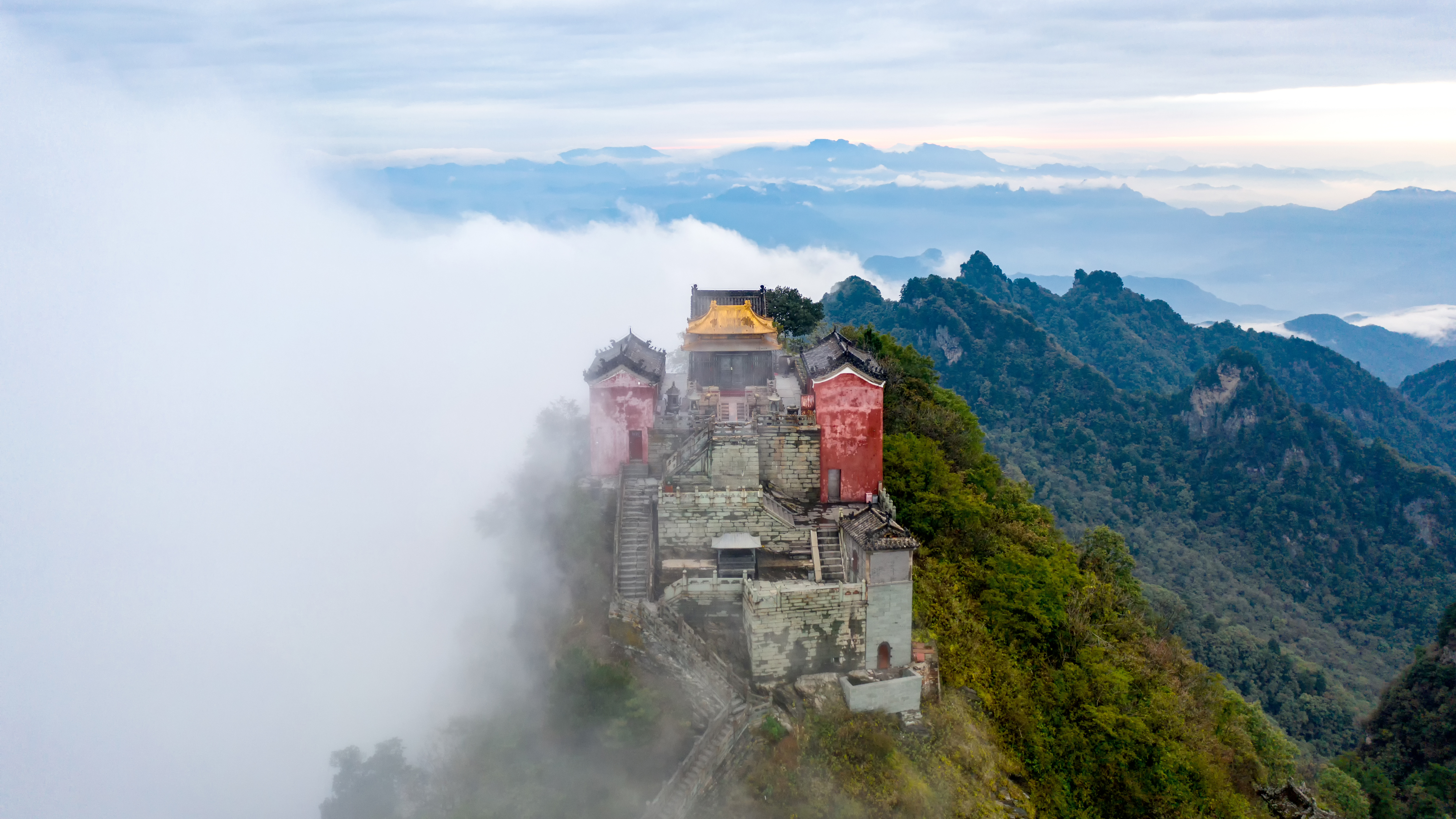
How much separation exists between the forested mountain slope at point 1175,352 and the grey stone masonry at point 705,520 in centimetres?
12401

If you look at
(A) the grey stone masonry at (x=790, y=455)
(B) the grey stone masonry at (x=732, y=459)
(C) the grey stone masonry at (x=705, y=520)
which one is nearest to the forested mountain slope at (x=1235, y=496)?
(A) the grey stone masonry at (x=790, y=455)

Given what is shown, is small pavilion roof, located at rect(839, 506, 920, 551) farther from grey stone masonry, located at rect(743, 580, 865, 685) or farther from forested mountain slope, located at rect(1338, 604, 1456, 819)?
forested mountain slope, located at rect(1338, 604, 1456, 819)

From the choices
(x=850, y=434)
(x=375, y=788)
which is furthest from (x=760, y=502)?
(x=375, y=788)

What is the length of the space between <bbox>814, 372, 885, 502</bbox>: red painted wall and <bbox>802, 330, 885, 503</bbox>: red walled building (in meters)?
0.01

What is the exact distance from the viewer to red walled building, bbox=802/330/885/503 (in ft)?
93.7

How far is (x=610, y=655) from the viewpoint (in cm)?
2409

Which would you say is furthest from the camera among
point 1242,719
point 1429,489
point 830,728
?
point 1429,489

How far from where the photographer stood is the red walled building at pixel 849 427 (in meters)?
28.5

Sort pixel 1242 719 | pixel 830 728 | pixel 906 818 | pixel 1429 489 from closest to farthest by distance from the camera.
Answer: pixel 906 818 < pixel 830 728 < pixel 1242 719 < pixel 1429 489

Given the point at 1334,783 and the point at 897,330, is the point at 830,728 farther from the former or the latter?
the point at 897,330

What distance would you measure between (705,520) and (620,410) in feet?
20.4

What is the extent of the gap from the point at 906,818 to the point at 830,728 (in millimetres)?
2767

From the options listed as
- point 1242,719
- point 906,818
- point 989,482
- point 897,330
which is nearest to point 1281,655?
point 1242,719

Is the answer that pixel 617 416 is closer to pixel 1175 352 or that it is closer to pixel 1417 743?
pixel 1417 743
